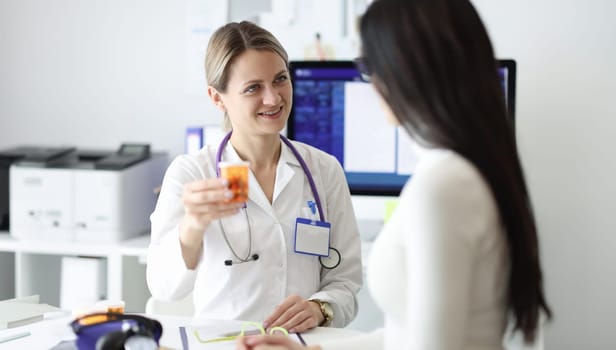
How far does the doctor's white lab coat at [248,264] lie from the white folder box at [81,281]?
1195 millimetres

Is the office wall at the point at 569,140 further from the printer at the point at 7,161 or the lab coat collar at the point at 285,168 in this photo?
the lab coat collar at the point at 285,168

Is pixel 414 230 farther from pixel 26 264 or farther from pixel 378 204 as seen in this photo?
pixel 26 264

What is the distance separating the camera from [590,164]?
3189 millimetres

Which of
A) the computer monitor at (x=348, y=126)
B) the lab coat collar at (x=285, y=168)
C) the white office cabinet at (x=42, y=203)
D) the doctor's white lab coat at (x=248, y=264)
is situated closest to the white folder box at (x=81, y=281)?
the white office cabinet at (x=42, y=203)

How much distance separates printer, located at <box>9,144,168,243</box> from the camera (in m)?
3.07

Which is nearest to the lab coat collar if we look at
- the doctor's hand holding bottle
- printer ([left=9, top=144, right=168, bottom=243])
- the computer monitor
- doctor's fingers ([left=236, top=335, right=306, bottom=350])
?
the doctor's hand holding bottle

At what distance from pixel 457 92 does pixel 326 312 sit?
0.96 metres

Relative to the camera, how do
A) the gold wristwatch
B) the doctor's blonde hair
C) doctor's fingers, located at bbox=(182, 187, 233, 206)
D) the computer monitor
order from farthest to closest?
the computer monitor → the doctor's blonde hair → the gold wristwatch → doctor's fingers, located at bbox=(182, 187, 233, 206)

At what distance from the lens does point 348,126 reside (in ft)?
9.95

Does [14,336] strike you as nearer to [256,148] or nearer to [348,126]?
[256,148]

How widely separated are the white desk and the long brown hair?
0.71m

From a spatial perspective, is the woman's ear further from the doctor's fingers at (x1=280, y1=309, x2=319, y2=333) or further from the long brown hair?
the long brown hair

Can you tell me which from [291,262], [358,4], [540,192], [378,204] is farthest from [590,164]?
[291,262]

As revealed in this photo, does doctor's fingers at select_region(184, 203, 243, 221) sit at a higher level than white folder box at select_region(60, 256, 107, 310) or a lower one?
higher
